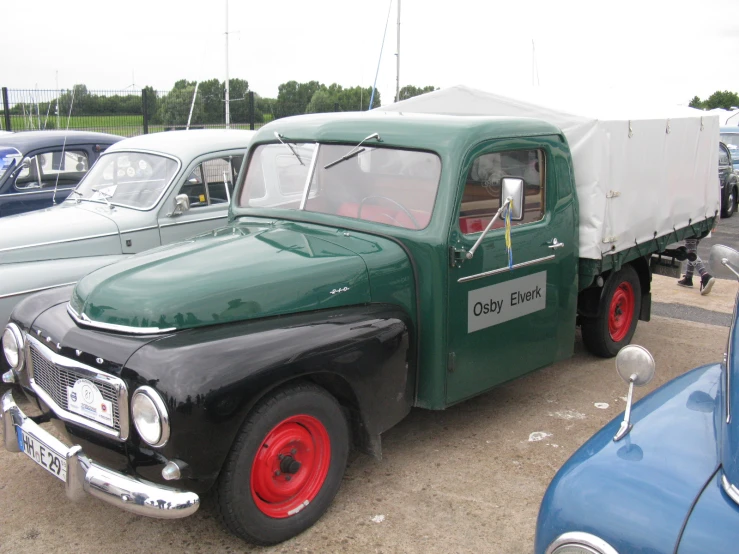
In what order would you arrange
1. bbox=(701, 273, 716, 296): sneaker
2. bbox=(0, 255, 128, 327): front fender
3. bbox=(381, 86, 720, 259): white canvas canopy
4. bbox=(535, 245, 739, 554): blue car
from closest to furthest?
bbox=(535, 245, 739, 554): blue car < bbox=(0, 255, 128, 327): front fender < bbox=(381, 86, 720, 259): white canvas canopy < bbox=(701, 273, 716, 296): sneaker

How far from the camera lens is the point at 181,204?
220 inches

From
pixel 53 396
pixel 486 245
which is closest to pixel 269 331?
pixel 53 396

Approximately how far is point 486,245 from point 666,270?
2.99m

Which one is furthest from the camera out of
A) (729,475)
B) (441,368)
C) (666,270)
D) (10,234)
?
(666,270)

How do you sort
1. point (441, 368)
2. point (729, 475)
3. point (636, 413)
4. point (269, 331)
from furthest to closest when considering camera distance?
point (441, 368) < point (269, 331) < point (636, 413) < point (729, 475)

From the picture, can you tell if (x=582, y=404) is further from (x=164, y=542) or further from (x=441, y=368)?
(x=164, y=542)

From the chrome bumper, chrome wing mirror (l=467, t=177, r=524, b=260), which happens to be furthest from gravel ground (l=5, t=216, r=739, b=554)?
chrome wing mirror (l=467, t=177, r=524, b=260)

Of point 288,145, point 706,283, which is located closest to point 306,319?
point 288,145

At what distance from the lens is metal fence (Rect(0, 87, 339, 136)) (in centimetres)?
1416

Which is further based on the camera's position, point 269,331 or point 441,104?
point 441,104

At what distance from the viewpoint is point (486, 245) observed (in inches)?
156

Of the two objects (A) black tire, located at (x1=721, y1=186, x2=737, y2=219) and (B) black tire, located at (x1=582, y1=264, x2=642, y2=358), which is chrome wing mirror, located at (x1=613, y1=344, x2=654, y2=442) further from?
(A) black tire, located at (x1=721, y1=186, x2=737, y2=219)

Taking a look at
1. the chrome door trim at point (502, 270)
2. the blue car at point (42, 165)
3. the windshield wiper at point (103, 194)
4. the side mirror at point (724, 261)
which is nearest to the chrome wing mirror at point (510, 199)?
the chrome door trim at point (502, 270)

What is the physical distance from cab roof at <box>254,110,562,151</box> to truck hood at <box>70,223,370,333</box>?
0.74 meters
